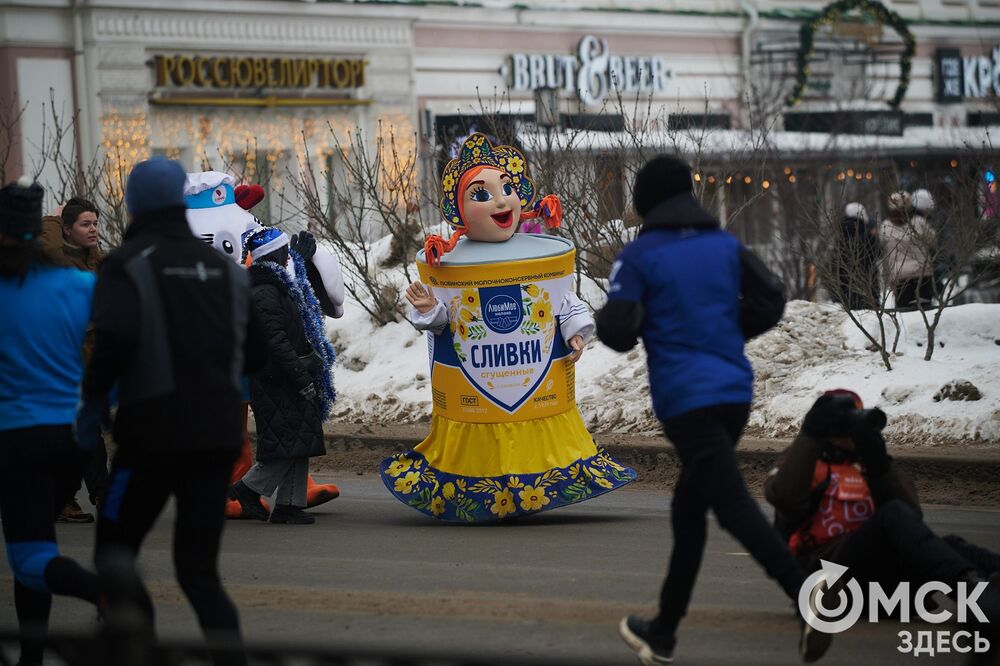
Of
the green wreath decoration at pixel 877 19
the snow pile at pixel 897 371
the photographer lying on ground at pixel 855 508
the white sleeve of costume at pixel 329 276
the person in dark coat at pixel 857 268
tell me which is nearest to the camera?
the photographer lying on ground at pixel 855 508

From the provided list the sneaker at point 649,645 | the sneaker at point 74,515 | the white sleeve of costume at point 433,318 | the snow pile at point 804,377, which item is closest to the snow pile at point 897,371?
the snow pile at point 804,377

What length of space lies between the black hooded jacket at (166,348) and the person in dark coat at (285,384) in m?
3.86

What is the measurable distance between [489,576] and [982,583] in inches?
103

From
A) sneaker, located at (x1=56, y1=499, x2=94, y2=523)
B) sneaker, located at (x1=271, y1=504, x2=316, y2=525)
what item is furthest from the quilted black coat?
sneaker, located at (x1=56, y1=499, x2=94, y2=523)

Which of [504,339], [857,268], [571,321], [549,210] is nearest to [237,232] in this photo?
[549,210]

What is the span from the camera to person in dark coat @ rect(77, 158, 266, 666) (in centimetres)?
509

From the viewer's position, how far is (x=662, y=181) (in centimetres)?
589

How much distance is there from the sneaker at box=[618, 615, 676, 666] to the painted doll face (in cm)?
380

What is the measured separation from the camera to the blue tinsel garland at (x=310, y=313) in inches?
365

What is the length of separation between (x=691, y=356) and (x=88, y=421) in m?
2.04

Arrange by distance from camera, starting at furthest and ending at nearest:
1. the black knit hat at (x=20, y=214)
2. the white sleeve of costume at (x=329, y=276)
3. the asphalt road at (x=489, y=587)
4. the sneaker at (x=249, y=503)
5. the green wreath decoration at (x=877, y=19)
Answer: the green wreath decoration at (x=877, y=19)
the white sleeve of costume at (x=329, y=276)
the sneaker at (x=249, y=503)
the asphalt road at (x=489, y=587)
the black knit hat at (x=20, y=214)

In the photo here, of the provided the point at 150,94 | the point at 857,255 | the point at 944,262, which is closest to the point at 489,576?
the point at 857,255

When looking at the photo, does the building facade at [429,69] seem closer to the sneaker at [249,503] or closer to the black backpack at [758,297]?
the sneaker at [249,503]

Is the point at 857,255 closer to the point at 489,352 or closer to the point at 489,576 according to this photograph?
the point at 489,352
